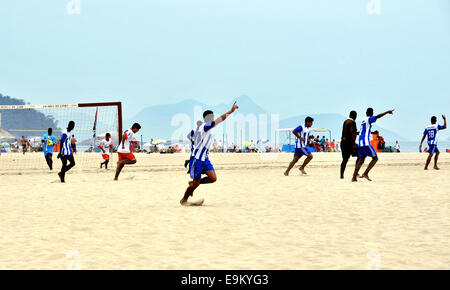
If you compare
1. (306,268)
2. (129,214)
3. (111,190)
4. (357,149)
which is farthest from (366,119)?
(306,268)

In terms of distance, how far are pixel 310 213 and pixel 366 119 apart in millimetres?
6176

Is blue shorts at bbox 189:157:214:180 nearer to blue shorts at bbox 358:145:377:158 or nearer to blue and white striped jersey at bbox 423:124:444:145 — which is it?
blue shorts at bbox 358:145:377:158

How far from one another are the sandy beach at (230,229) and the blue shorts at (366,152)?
1.87 m

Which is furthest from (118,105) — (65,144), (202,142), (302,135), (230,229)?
(230,229)

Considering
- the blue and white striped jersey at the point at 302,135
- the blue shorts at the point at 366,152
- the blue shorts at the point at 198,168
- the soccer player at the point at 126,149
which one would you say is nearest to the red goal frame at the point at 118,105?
the soccer player at the point at 126,149

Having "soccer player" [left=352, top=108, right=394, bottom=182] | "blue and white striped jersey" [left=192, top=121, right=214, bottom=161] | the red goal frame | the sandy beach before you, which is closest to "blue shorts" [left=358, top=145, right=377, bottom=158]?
"soccer player" [left=352, top=108, right=394, bottom=182]

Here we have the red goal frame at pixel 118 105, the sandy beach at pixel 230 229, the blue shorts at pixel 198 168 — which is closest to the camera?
the sandy beach at pixel 230 229

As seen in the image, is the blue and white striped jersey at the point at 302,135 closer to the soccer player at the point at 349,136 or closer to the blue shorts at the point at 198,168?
the soccer player at the point at 349,136

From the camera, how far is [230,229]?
6793mm

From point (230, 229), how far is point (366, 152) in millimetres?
7710

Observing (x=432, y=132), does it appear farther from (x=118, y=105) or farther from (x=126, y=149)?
(x=118, y=105)

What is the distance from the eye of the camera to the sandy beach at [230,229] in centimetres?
499

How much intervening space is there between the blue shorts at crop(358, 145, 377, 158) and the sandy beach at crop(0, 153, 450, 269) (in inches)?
73.6

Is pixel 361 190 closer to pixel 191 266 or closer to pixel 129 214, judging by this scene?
pixel 129 214
